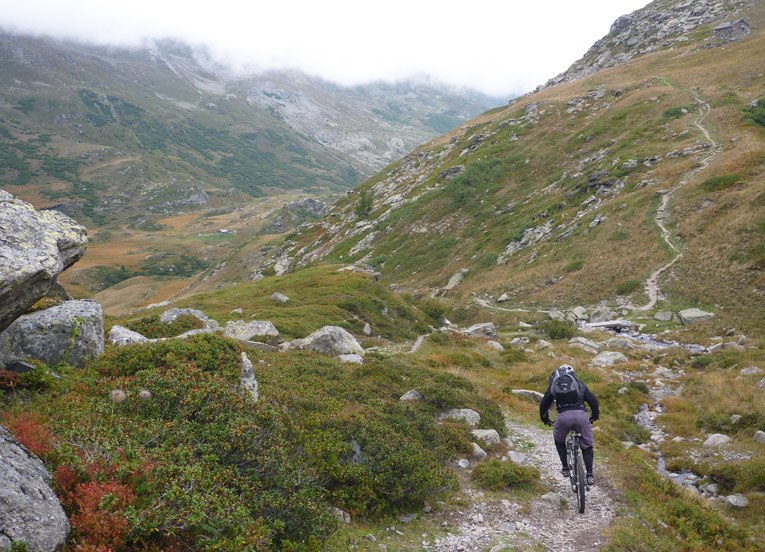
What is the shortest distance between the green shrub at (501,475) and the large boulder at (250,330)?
53.4 feet

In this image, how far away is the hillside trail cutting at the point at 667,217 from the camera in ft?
114

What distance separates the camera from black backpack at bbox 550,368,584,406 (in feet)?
32.3

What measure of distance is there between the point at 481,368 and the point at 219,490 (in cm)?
2142

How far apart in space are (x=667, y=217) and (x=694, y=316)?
17.8 metres

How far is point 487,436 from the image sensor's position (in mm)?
13914

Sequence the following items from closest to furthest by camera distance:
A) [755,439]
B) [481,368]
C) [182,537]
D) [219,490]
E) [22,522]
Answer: [22,522]
[182,537]
[219,490]
[755,439]
[481,368]

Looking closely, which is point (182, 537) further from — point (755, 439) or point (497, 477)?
point (755, 439)

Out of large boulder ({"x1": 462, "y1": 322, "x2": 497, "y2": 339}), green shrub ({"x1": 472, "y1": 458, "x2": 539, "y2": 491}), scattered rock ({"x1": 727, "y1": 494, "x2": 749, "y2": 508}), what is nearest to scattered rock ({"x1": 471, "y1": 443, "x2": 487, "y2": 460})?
green shrub ({"x1": 472, "y1": 458, "x2": 539, "y2": 491})

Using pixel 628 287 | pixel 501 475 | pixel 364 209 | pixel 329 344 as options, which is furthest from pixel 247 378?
pixel 364 209

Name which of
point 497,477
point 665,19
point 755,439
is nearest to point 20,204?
point 497,477

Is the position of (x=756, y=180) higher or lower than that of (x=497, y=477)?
higher

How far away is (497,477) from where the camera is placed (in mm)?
10961

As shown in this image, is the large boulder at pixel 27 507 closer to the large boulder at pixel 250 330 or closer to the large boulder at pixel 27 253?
the large boulder at pixel 27 253

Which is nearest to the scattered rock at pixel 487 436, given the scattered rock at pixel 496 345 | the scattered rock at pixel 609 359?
the scattered rock at pixel 609 359
